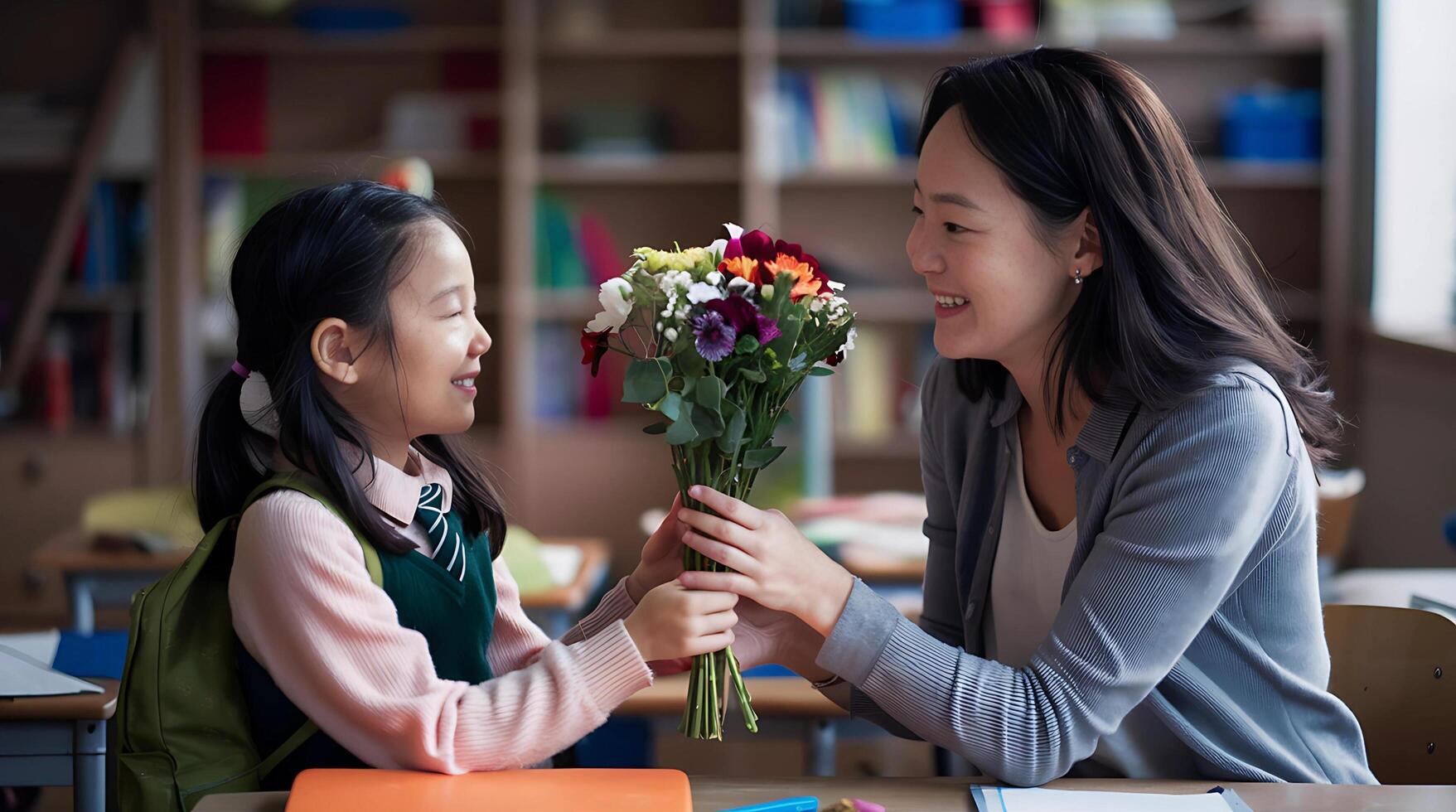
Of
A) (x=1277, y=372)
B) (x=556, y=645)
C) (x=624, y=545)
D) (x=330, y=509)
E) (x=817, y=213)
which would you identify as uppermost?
(x=817, y=213)

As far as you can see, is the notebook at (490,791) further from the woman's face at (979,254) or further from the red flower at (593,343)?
the woman's face at (979,254)

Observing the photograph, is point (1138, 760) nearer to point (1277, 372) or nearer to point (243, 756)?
point (1277, 372)

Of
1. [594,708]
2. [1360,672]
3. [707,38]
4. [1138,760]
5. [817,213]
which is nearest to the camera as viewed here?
[594,708]

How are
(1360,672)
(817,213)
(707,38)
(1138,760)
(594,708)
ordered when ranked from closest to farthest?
(594,708), (1138,760), (1360,672), (707,38), (817,213)

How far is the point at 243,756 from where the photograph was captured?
1350mm

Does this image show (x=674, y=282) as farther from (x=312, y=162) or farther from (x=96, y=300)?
(x=96, y=300)

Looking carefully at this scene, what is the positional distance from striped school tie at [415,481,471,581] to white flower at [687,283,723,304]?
16.4 inches

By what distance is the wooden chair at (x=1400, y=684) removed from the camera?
5.29 ft

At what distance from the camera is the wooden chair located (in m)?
1.61

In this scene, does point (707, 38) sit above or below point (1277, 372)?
above

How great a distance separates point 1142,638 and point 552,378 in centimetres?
382

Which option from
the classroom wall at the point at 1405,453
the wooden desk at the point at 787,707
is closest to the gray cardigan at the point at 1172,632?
the wooden desk at the point at 787,707

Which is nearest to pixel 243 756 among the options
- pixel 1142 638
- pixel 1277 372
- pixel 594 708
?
pixel 594 708

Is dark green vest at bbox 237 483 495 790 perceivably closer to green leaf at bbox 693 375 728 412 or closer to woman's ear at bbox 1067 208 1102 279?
green leaf at bbox 693 375 728 412
